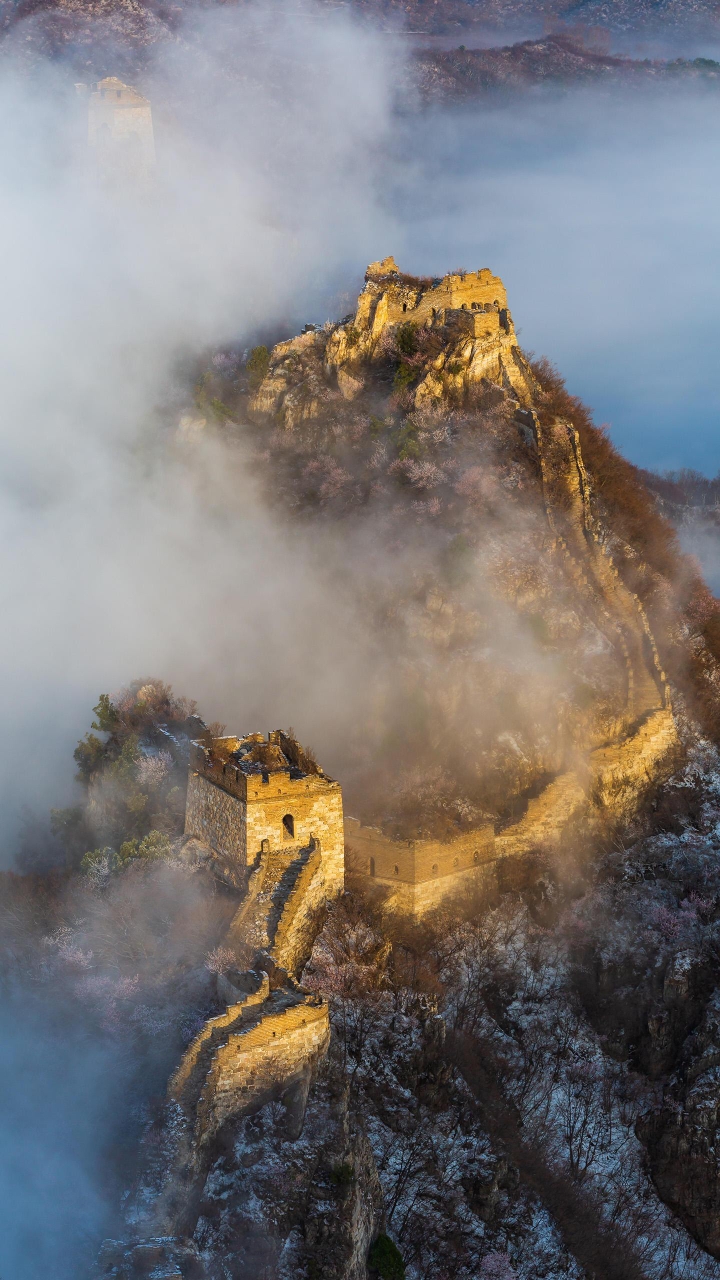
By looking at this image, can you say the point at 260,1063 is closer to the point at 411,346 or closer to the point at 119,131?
the point at 411,346

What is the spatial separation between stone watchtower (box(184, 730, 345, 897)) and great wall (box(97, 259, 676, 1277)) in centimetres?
5

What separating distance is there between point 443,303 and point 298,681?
Answer: 19.9 m

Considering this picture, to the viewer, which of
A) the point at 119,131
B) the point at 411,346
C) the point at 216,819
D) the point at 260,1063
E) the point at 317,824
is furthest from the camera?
the point at 119,131

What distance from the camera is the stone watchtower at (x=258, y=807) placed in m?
41.0

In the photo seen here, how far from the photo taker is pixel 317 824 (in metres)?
42.1

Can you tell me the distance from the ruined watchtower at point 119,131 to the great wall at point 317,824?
26.7 metres

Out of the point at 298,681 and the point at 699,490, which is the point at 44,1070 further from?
the point at 699,490

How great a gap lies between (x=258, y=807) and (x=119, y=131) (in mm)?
59247

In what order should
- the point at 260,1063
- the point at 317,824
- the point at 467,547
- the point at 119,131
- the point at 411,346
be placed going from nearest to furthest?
the point at 260,1063 → the point at 317,824 → the point at 467,547 → the point at 411,346 → the point at 119,131

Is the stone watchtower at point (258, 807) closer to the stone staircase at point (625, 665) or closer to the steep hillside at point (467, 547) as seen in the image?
the steep hillside at point (467, 547)

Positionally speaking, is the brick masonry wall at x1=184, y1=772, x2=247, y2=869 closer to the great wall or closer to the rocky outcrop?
the great wall

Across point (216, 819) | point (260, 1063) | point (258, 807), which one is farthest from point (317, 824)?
point (260, 1063)

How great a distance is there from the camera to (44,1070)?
37.1m

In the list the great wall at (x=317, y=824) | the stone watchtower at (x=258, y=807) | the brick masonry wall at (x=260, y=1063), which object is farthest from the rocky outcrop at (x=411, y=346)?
the brick masonry wall at (x=260, y=1063)
